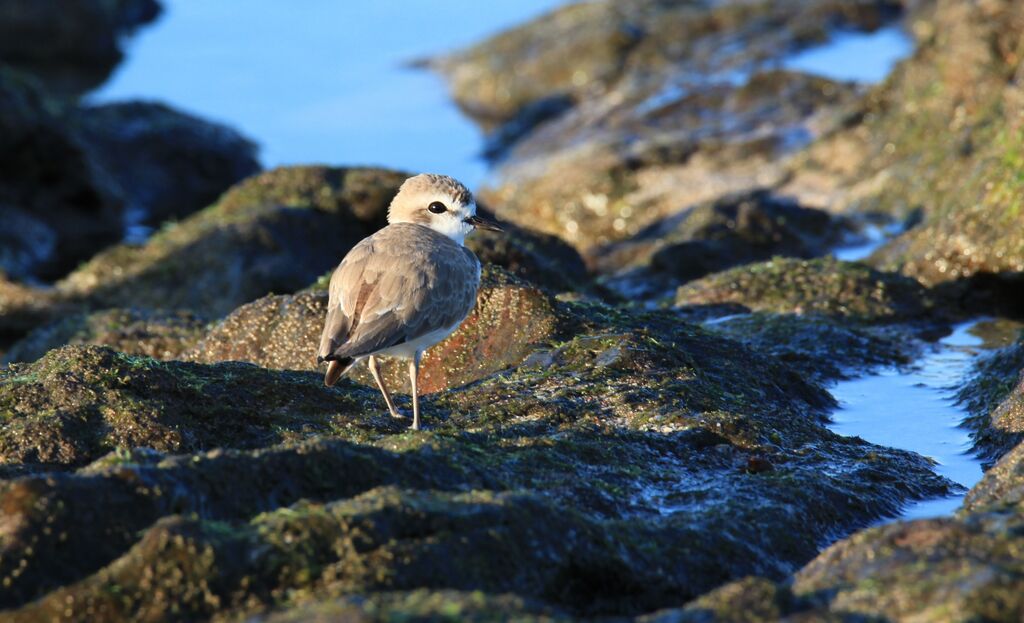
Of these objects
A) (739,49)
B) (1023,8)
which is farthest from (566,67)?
(1023,8)

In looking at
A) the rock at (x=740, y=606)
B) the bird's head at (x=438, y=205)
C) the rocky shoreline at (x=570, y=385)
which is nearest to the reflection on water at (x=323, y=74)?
the rocky shoreline at (x=570, y=385)

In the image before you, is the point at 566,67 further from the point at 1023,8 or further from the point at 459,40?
the point at 1023,8

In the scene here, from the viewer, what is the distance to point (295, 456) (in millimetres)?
5730

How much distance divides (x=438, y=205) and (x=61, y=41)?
75.2 feet

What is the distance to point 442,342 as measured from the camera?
8.73 metres

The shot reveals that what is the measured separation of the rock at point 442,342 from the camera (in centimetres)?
852

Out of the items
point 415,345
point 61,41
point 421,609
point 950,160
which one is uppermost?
point 61,41

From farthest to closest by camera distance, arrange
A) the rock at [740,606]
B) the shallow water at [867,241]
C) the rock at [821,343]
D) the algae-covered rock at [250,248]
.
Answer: the shallow water at [867,241] < the algae-covered rock at [250,248] < the rock at [821,343] < the rock at [740,606]

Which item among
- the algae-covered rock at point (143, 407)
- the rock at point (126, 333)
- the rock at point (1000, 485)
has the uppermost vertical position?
the rock at point (126, 333)

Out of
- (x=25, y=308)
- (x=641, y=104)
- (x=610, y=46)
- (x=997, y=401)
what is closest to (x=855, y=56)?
Result: (x=641, y=104)

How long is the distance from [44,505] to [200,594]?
0.75m

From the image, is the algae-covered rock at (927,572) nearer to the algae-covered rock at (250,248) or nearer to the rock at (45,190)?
the algae-covered rock at (250,248)

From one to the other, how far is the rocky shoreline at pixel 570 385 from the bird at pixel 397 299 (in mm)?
326

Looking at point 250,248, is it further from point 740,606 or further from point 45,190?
point 740,606
